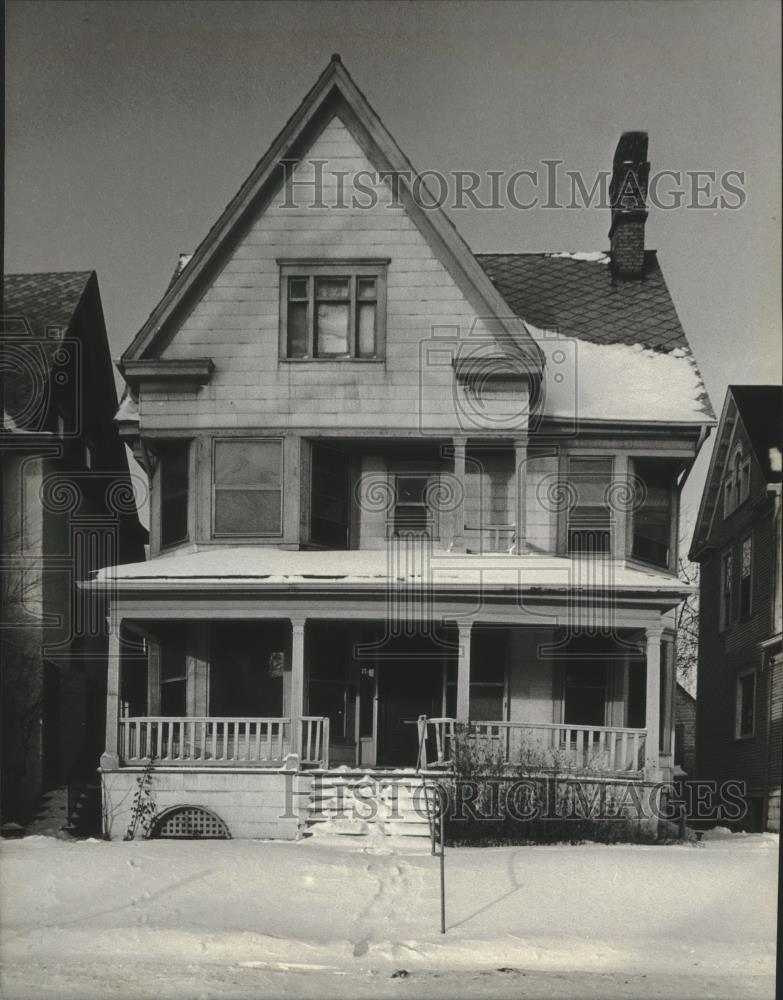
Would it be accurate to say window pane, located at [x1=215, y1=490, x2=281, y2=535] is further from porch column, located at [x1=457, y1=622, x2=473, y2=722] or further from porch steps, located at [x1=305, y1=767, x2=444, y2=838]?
porch steps, located at [x1=305, y1=767, x2=444, y2=838]

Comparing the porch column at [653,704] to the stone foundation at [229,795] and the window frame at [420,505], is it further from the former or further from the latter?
the stone foundation at [229,795]

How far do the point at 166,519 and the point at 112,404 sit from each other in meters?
1.65

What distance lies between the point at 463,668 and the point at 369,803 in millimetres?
1851

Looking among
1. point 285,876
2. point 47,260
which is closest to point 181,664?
point 285,876

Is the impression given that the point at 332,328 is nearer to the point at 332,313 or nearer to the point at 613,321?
the point at 332,313

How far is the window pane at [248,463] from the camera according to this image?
51.7 feet

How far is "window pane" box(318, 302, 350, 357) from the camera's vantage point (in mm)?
15633

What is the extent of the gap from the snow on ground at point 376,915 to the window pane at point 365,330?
606cm

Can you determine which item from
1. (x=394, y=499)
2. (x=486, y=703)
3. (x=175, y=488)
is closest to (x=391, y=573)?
(x=394, y=499)

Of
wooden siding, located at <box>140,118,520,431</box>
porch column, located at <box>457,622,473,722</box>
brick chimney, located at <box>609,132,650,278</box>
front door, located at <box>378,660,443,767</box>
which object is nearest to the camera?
brick chimney, located at <box>609,132,650,278</box>

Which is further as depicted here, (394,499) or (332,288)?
(394,499)

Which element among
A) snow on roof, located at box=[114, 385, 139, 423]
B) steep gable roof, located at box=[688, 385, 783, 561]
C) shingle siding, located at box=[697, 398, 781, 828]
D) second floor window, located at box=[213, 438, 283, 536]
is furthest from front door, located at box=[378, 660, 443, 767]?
snow on roof, located at box=[114, 385, 139, 423]

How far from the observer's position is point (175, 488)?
51.9 ft

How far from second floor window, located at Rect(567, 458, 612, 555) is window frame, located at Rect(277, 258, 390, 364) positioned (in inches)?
107
